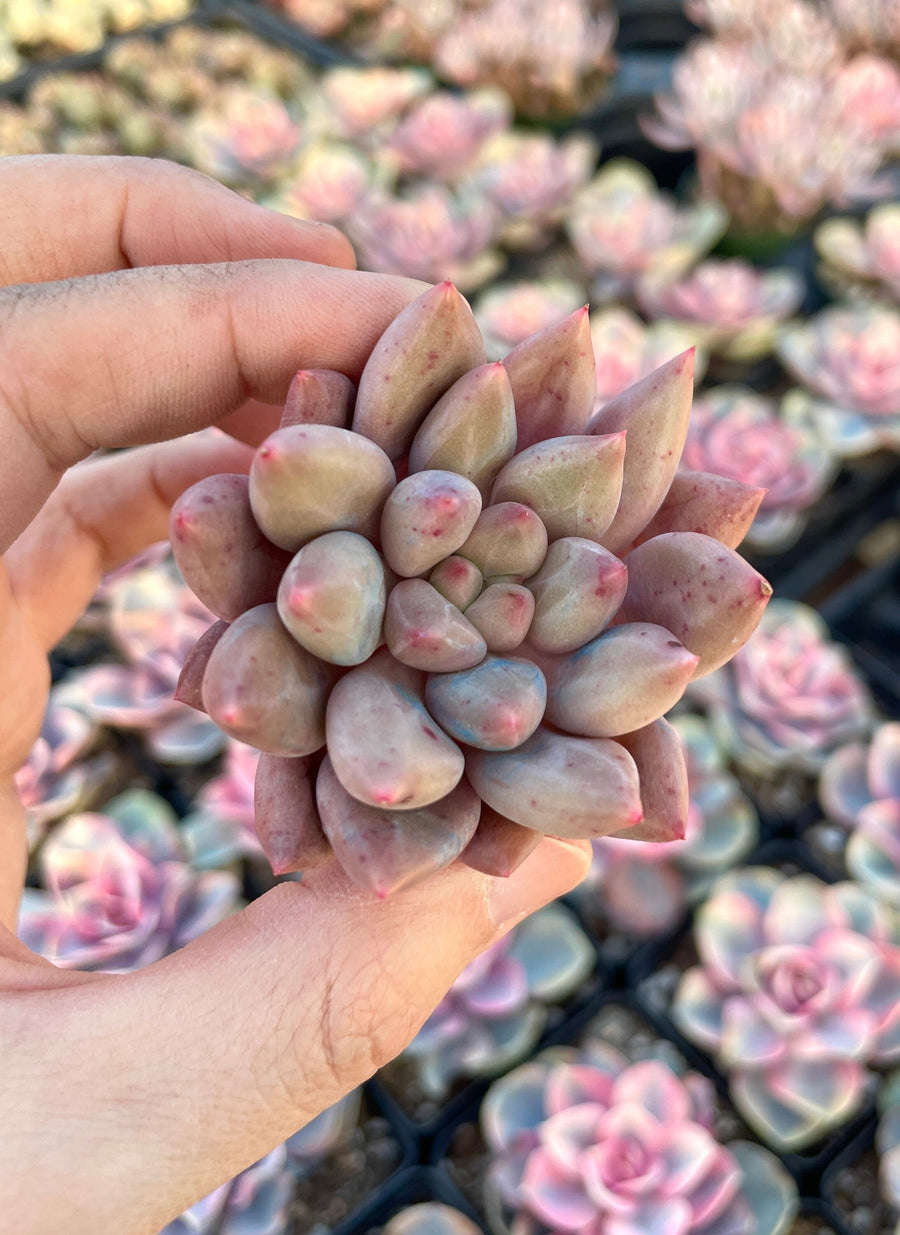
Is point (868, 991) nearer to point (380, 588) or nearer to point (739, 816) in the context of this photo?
point (739, 816)

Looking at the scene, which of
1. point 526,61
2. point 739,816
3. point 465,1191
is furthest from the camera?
point 526,61

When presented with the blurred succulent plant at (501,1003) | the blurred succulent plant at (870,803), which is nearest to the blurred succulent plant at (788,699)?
the blurred succulent plant at (870,803)

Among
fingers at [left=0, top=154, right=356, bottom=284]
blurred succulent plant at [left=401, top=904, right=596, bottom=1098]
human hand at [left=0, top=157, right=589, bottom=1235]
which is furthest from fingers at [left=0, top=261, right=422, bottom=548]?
blurred succulent plant at [left=401, top=904, right=596, bottom=1098]


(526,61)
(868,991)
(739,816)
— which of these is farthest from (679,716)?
(526,61)

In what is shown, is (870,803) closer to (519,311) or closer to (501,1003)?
(501,1003)

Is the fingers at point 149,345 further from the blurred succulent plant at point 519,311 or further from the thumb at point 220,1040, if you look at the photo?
the blurred succulent plant at point 519,311

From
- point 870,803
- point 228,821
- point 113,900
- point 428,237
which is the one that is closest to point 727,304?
point 428,237
